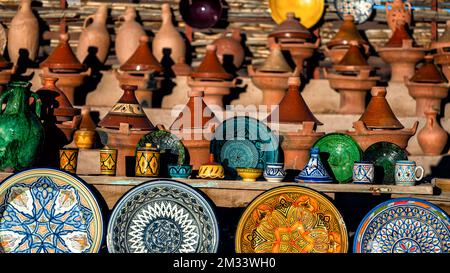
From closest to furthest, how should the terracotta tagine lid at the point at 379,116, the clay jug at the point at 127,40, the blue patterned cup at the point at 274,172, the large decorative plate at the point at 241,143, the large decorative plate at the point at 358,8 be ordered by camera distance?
1. the blue patterned cup at the point at 274,172
2. the large decorative plate at the point at 241,143
3. the terracotta tagine lid at the point at 379,116
4. the clay jug at the point at 127,40
5. the large decorative plate at the point at 358,8

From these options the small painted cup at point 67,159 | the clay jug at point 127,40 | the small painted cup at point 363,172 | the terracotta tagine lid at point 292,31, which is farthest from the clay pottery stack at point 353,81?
the small painted cup at point 67,159

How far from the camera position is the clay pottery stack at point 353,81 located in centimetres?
955

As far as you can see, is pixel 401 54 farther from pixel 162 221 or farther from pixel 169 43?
pixel 162 221

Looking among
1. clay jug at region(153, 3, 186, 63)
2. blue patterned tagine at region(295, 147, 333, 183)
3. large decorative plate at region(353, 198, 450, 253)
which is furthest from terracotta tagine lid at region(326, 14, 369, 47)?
large decorative plate at region(353, 198, 450, 253)

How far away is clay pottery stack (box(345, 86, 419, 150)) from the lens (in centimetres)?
821

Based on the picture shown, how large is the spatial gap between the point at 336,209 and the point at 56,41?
561 centimetres

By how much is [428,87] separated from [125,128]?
349 cm

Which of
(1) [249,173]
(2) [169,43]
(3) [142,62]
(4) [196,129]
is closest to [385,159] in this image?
(1) [249,173]

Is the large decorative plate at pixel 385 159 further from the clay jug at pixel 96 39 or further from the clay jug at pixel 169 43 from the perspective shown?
the clay jug at pixel 96 39

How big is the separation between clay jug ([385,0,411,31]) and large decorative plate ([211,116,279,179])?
3971 mm

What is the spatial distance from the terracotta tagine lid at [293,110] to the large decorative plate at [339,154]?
0.90 meters

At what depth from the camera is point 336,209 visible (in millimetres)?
6559

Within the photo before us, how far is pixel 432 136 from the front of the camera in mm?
9125
